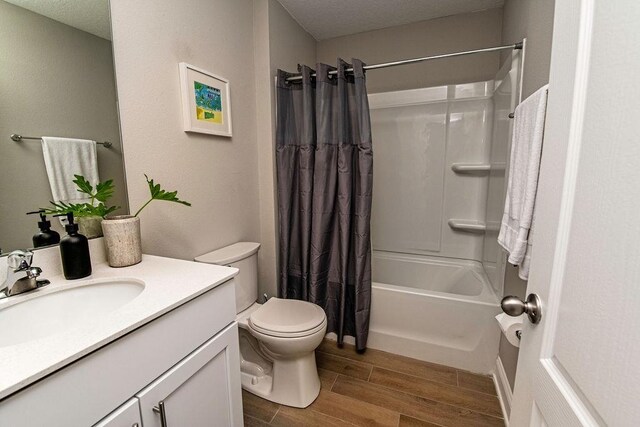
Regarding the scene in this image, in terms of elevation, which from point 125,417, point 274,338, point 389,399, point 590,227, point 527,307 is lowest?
point 389,399

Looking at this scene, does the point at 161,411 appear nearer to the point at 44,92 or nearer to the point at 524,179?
the point at 44,92

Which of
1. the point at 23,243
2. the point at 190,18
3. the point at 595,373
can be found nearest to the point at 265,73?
the point at 190,18

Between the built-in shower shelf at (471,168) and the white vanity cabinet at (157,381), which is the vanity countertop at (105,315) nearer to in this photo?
the white vanity cabinet at (157,381)

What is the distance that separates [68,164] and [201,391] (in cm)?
90

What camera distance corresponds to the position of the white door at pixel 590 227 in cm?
37

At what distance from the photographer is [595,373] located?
42 centimetres

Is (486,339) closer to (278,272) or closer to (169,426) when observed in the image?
(278,272)

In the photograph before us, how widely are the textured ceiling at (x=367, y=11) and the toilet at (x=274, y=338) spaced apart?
1734 millimetres

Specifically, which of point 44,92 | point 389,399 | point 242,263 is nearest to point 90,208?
point 44,92

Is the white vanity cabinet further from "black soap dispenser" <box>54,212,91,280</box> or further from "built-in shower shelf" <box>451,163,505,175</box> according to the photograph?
"built-in shower shelf" <box>451,163,505,175</box>

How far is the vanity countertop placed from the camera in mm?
508

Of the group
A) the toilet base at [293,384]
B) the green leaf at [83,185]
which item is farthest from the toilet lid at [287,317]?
the green leaf at [83,185]

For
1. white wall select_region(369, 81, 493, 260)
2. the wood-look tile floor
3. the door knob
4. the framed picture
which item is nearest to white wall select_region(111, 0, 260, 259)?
the framed picture

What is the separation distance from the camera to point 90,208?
39.5 inches
